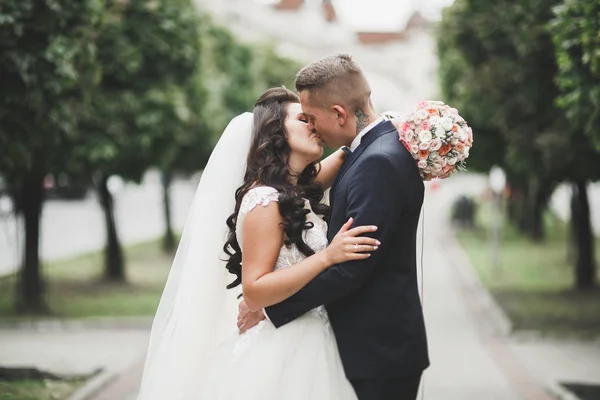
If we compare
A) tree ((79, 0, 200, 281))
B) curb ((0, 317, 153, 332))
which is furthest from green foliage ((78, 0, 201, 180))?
curb ((0, 317, 153, 332))

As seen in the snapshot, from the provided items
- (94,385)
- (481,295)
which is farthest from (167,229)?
(94,385)

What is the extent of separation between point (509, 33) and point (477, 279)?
24.6ft

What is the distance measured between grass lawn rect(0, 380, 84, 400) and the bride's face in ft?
13.8

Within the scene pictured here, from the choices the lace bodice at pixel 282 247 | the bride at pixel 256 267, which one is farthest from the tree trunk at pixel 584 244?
the lace bodice at pixel 282 247

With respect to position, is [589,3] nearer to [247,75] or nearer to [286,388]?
[286,388]

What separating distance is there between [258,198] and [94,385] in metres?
5.65

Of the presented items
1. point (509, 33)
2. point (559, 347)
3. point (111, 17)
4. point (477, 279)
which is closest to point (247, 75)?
point (477, 279)

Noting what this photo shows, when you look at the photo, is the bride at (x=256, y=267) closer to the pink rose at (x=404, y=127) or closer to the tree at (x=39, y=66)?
the pink rose at (x=404, y=127)

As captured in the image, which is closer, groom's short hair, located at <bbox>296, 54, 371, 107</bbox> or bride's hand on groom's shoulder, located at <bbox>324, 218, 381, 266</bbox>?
bride's hand on groom's shoulder, located at <bbox>324, 218, 381, 266</bbox>

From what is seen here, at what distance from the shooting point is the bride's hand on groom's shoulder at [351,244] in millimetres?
3631

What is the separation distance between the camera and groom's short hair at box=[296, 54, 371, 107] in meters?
3.79

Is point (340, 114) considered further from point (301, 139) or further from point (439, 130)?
point (439, 130)

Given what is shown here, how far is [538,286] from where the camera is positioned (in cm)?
1816

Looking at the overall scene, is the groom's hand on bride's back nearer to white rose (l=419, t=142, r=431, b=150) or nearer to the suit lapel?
the suit lapel
